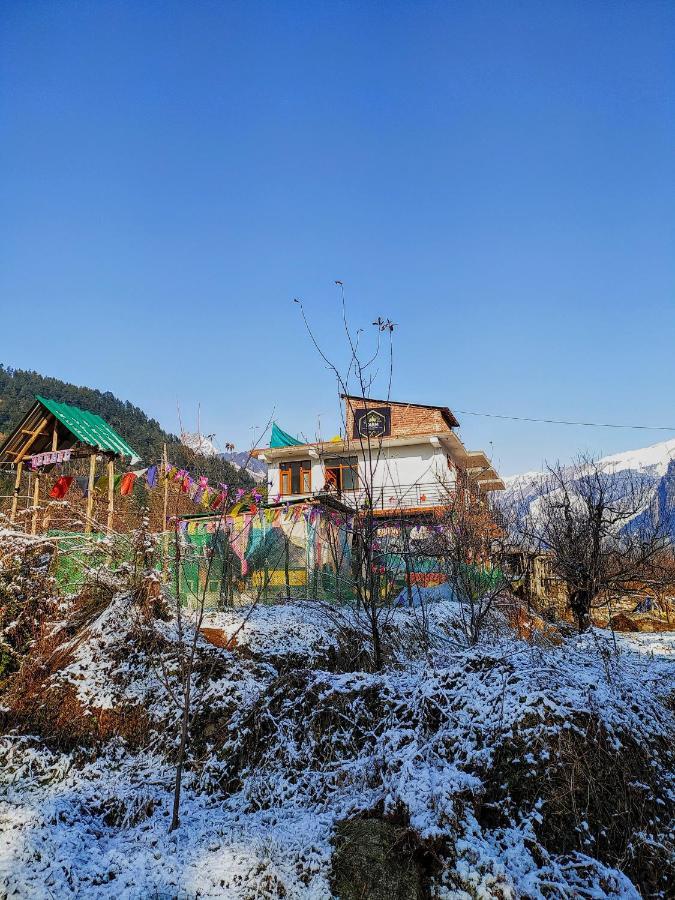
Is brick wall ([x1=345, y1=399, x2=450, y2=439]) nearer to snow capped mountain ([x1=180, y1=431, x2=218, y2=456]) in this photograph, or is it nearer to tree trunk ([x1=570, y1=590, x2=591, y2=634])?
tree trunk ([x1=570, y1=590, x2=591, y2=634])

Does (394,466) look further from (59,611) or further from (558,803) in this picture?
(558,803)

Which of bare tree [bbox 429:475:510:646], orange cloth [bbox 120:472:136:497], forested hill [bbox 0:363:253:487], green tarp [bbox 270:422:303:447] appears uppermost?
forested hill [bbox 0:363:253:487]

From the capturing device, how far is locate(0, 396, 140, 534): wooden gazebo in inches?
507

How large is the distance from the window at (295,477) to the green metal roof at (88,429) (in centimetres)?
1476

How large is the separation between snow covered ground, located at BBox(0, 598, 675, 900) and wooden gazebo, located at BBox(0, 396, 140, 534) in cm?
751

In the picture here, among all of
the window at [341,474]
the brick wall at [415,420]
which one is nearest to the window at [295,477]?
the window at [341,474]

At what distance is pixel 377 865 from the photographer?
11.9 ft

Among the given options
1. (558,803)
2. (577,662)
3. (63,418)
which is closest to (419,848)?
(558,803)

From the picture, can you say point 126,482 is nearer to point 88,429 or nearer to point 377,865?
point 88,429

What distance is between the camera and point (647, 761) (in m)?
3.96

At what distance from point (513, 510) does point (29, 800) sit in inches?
594

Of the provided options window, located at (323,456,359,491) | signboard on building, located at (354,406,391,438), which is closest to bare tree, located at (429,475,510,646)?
window, located at (323,456,359,491)

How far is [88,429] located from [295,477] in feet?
52.4

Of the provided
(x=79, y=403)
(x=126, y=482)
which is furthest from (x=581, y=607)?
(x=79, y=403)
